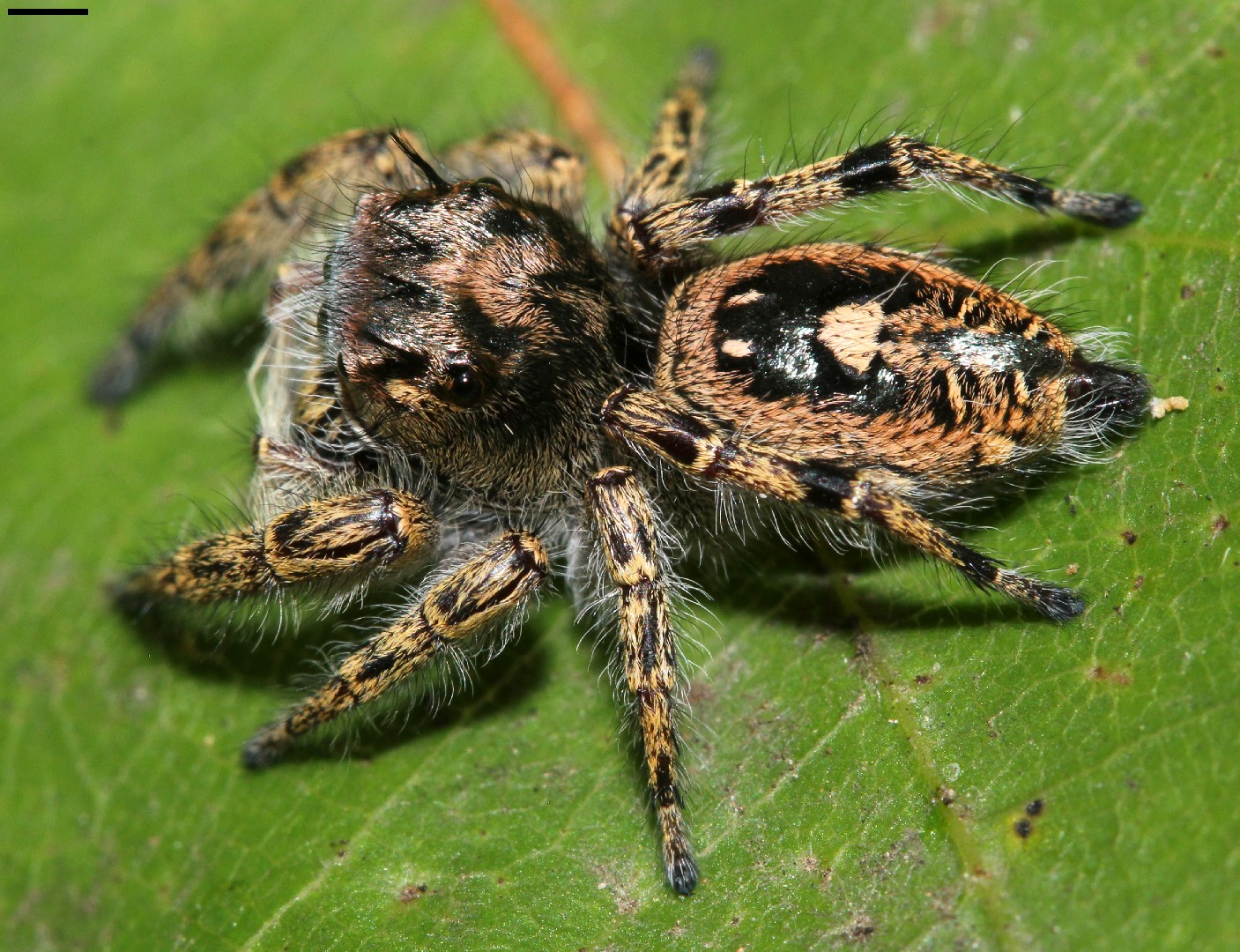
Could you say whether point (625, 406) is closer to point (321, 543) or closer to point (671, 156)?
point (321, 543)

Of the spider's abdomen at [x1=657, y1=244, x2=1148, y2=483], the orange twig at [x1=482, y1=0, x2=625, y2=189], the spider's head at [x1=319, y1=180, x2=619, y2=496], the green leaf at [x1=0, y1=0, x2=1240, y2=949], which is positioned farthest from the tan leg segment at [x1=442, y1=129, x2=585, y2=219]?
the spider's abdomen at [x1=657, y1=244, x2=1148, y2=483]

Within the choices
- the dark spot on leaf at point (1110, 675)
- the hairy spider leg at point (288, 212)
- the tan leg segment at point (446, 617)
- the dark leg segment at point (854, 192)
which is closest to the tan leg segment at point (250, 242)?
the hairy spider leg at point (288, 212)

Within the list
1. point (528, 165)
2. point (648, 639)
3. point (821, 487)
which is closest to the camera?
point (821, 487)

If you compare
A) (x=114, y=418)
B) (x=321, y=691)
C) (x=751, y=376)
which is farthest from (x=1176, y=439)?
(x=114, y=418)

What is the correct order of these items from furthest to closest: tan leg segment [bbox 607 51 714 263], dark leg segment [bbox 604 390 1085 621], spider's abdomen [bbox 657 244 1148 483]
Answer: tan leg segment [bbox 607 51 714 263], spider's abdomen [bbox 657 244 1148 483], dark leg segment [bbox 604 390 1085 621]

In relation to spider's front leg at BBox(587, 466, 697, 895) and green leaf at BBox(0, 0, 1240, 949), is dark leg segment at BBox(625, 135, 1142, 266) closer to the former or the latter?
green leaf at BBox(0, 0, 1240, 949)

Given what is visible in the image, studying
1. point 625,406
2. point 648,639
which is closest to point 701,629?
point 648,639
